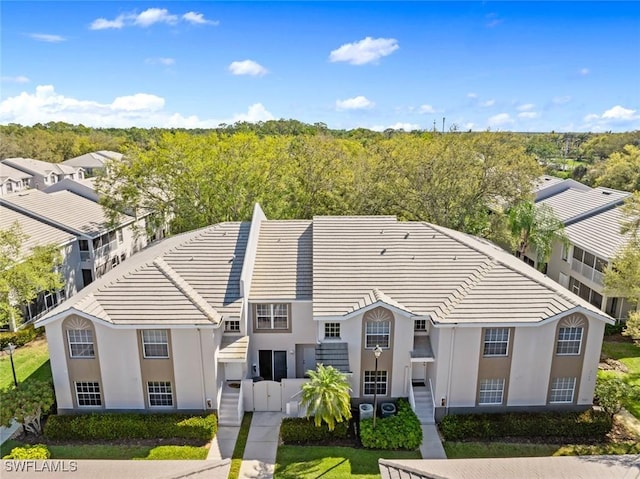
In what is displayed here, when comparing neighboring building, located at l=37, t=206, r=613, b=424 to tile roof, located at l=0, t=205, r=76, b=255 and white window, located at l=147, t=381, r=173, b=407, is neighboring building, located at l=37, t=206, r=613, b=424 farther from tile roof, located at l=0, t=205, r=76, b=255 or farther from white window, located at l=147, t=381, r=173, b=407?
tile roof, located at l=0, t=205, r=76, b=255

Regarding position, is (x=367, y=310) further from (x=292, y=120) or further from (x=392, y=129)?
(x=292, y=120)

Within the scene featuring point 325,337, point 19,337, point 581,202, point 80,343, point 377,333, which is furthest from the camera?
point 581,202

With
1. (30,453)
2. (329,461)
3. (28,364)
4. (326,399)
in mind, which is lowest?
(28,364)

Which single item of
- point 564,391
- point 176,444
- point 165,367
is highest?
point 165,367

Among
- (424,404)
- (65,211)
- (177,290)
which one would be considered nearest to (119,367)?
(177,290)

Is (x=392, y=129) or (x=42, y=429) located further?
(x=392, y=129)

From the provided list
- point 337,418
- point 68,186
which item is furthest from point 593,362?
point 68,186

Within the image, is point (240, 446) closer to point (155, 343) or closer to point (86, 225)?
point (155, 343)
